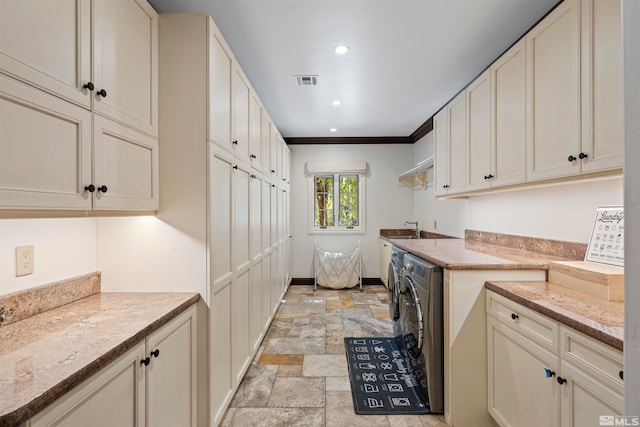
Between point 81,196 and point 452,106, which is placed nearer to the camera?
point 81,196

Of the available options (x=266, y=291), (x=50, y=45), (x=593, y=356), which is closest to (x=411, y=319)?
(x=593, y=356)

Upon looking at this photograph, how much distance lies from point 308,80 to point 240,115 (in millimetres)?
1065

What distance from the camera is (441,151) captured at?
3.24 m

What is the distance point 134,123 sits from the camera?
1.40 metres

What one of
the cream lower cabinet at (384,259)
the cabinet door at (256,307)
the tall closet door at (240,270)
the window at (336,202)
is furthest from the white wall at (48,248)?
the window at (336,202)

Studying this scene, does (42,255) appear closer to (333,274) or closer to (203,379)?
(203,379)

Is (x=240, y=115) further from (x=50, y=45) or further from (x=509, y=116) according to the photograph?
(x=509, y=116)

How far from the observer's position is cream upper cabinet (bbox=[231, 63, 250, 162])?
1997 millimetres

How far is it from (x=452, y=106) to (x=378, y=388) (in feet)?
8.34

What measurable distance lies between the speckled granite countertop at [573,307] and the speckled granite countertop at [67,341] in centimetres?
156

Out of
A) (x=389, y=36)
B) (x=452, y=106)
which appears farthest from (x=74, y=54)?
(x=452, y=106)

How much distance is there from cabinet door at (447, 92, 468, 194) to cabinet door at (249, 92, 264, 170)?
1.79 m

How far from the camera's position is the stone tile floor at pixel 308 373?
1.88 metres

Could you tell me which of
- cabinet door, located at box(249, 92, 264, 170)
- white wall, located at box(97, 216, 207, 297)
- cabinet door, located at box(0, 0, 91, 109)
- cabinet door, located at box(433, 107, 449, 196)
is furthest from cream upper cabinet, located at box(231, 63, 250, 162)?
cabinet door, located at box(433, 107, 449, 196)
